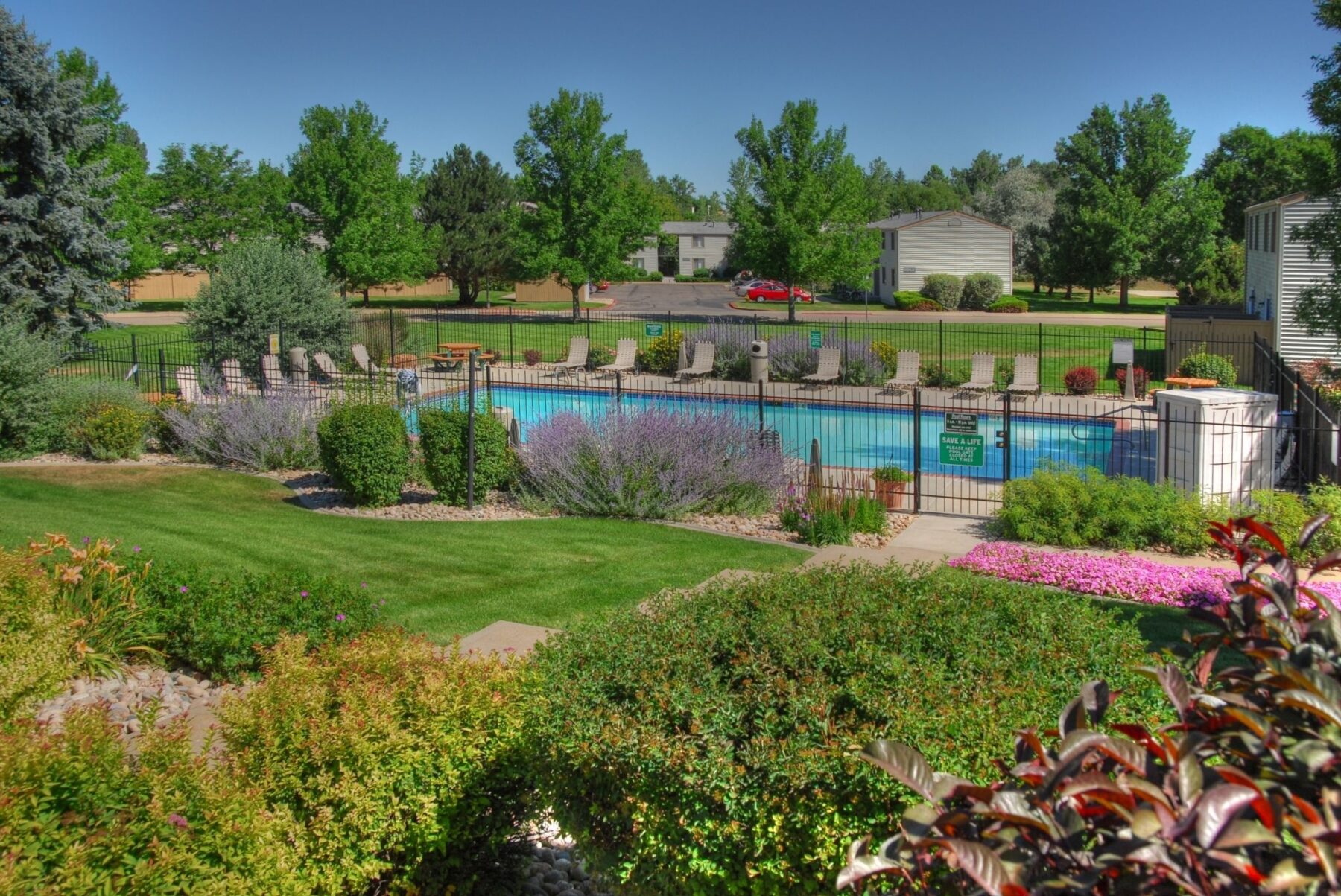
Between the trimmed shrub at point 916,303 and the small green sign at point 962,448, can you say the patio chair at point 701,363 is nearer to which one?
the small green sign at point 962,448

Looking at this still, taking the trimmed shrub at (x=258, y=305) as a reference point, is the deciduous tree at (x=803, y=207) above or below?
above

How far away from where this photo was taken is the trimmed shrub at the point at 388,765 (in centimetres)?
487

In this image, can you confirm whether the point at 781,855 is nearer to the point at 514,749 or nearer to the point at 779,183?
the point at 514,749

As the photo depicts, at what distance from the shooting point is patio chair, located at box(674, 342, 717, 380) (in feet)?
95.9

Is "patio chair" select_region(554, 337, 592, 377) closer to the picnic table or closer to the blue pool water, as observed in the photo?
the picnic table

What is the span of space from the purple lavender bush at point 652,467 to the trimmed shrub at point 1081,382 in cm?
1346

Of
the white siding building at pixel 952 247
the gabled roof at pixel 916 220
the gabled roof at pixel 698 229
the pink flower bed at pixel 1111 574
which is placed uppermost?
the gabled roof at pixel 698 229

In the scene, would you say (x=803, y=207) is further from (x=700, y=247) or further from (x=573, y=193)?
(x=700, y=247)

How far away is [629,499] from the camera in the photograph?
1392 cm

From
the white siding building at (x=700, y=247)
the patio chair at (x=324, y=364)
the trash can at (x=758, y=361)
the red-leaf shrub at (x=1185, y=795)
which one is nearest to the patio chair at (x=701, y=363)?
the trash can at (x=758, y=361)

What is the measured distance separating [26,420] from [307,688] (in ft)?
48.2

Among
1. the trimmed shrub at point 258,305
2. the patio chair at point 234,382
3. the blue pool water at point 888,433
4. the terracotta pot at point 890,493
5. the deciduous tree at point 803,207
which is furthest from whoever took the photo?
the deciduous tree at point 803,207

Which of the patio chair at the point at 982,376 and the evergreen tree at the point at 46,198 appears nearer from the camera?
the patio chair at the point at 982,376

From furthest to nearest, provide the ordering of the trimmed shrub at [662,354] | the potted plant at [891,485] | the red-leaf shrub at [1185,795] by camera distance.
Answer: the trimmed shrub at [662,354]
the potted plant at [891,485]
the red-leaf shrub at [1185,795]
